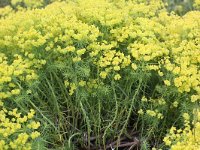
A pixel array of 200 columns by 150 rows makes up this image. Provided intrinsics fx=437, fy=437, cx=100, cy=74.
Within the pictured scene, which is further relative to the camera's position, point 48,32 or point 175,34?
point 175,34

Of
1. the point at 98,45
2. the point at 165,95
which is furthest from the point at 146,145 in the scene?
the point at 98,45

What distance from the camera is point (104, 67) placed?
2670mm

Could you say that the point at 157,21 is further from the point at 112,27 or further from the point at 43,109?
the point at 43,109

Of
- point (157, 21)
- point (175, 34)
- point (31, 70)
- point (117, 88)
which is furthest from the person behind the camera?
point (157, 21)

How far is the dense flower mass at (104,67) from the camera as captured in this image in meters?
2.52

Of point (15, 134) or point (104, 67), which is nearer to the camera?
point (15, 134)

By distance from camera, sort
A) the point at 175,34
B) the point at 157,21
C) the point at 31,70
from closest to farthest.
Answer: the point at 31,70, the point at 175,34, the point at 157,21

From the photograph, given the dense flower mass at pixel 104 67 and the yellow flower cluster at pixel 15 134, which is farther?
the dense flower mass at pixel 104 67

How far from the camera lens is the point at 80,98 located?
2604mm

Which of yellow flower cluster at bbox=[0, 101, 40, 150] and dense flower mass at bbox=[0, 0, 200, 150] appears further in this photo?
dense flower mass at bbox=[0, 0, 200, 150]

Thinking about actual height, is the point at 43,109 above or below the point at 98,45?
below

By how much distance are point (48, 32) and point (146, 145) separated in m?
0.91

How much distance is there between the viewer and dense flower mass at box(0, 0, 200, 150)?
252cm

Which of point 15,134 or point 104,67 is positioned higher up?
point 104,67
